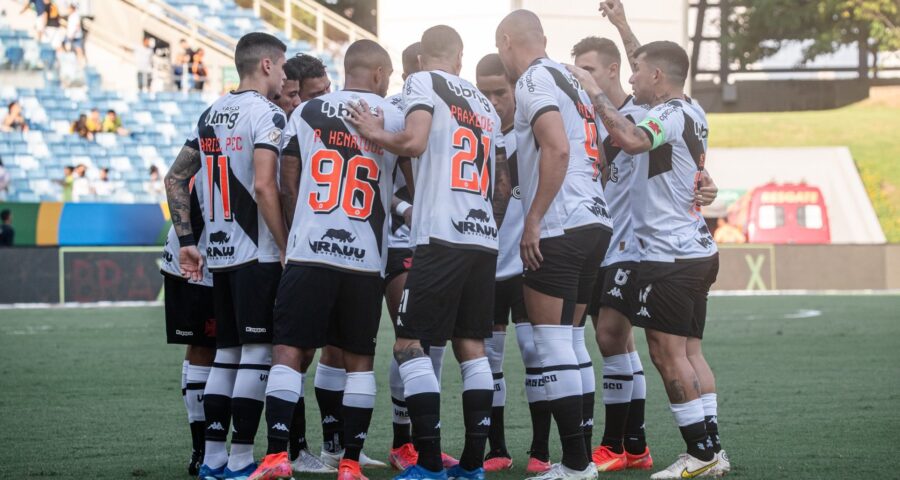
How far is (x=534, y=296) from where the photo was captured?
6.29 m

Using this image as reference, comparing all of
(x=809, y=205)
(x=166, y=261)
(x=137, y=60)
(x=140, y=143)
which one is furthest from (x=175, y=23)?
(x=166, y=261)

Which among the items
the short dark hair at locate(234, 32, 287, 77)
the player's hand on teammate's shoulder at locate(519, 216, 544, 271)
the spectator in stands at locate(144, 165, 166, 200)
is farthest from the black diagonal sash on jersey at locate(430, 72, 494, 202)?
the spectator in stands at locate(144, 165, 166, 200)

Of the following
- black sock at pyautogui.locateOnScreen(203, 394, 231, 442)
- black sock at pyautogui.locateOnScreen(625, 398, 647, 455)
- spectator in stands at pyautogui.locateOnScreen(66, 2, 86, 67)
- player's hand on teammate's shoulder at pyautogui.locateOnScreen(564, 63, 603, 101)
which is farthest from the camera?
spectator in stands at pyautogui.locateOnScreen(66, 2, 86, 67)

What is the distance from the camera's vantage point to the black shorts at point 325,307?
5992 mm

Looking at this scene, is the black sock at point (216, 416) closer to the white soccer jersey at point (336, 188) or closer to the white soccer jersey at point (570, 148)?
the white soccer jersey at point (336, 188)

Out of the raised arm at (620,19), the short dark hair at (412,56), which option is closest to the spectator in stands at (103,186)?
the short dark hair at (412,56)

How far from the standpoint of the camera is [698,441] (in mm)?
6371

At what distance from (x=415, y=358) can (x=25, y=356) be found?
29.3 ft

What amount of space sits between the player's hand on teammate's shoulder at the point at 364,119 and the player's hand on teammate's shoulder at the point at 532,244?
35.4 inches

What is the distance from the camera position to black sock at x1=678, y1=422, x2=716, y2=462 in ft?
20.8

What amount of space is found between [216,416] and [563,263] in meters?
1.97

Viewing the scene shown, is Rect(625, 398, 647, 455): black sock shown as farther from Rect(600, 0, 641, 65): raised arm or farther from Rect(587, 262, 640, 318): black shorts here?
Rect(600, 0, 641, 65): raised arm

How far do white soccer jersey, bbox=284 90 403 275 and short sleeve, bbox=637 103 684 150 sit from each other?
1282 millimetres

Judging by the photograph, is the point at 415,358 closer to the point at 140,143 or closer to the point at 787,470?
the point at 787,470
